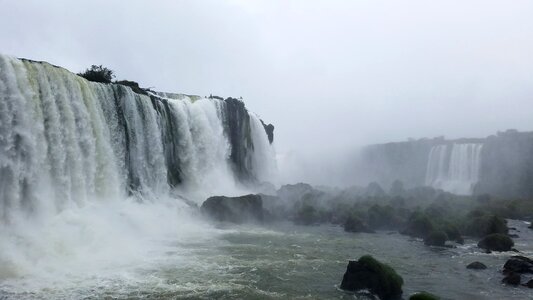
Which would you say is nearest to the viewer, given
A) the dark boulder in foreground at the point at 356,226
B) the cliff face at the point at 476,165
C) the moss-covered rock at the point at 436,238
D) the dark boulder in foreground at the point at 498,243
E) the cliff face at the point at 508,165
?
the dark boulder in foreground at the point at 498,243

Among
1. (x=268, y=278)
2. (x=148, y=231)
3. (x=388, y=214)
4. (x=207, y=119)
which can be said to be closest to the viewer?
(x=268, y=278)

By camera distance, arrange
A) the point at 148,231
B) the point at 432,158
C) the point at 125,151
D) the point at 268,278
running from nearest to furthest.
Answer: the point at 268,278 → the point at 148,231 → the point at 125,151 → the point at 432,158

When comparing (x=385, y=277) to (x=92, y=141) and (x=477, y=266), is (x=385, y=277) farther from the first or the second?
(x=92, y=141)

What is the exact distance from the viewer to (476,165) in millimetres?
49625

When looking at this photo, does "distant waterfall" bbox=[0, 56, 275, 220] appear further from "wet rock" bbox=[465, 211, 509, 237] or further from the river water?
"wet rock" bbox=[465, 211, 509, 237]

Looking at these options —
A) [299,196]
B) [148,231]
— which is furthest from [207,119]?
[148,231]

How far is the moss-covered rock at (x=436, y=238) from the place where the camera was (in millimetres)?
20359

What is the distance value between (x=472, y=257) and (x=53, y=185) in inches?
627

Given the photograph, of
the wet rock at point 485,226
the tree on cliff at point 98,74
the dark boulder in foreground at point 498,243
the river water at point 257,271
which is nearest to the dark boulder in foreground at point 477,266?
the river water at point 257,271

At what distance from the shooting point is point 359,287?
511 inches

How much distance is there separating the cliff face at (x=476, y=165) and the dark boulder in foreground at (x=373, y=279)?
3614 cm

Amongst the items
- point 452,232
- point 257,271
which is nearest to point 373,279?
point 257,271

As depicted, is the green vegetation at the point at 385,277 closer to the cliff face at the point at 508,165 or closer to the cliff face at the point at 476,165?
the cliff face at the point at 476,165

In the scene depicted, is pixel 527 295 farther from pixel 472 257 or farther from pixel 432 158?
pixel 432 158
